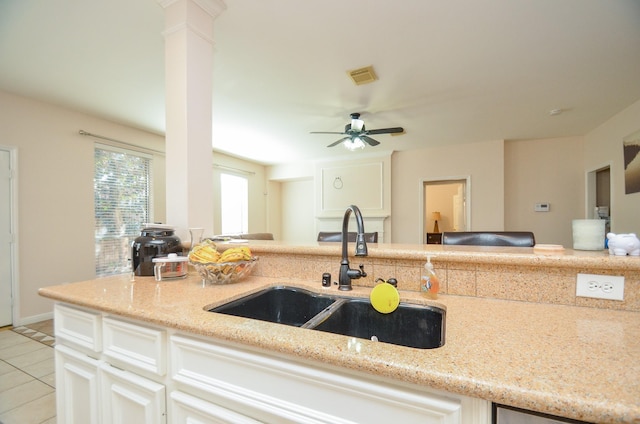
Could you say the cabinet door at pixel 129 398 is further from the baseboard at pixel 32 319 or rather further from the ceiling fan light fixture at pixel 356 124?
the baseboard at pixel 32 319

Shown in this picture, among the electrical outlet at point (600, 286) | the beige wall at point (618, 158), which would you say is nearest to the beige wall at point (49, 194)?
the electrical outlet at point (600, 286)

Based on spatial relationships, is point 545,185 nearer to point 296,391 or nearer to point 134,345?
point 296,391

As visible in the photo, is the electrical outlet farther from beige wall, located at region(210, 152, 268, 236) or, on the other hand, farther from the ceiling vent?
beige wall, located at region(210, 152, 268, 236)

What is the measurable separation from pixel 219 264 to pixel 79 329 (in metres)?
0.55

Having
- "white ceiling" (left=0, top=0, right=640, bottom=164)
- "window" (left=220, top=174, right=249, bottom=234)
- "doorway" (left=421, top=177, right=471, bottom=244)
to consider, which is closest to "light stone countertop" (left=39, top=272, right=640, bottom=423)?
"white ceiling" (left=0, top=0, right=640, bottom=164)

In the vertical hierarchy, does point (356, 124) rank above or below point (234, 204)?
above

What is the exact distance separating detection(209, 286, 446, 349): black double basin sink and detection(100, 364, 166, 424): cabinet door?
0.93 ft

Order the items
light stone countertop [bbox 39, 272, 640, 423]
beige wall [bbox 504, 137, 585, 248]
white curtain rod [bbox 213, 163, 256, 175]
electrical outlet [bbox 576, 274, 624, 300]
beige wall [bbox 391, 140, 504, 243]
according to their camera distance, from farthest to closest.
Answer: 1. white curtain rod [bbox 213, 163, 256, 175]
2. beige wall [bbox 391, 140, 504, 243]
3. beige wall [bbox 504, 137, 585, 248]
4. electrical outlet [bbox 576, 274, 624, 300]
5. light stone countertop [bbox 39, 272, 640, 423]

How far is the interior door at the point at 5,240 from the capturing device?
2809 mm

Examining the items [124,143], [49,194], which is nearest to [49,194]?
[49,194]

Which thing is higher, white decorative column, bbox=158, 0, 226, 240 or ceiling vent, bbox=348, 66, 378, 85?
ceiling vent, bbox=348, 66, 378, 85

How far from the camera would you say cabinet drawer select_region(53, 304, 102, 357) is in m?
0.97

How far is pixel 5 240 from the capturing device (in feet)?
9.28

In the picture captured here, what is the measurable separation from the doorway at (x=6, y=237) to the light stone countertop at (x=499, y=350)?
3.03 metres
